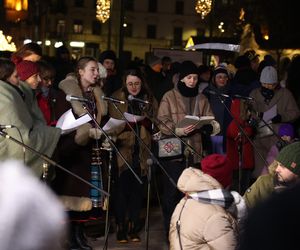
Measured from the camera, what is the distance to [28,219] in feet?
8.50

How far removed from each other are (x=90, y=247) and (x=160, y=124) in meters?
1.48

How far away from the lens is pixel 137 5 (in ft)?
303

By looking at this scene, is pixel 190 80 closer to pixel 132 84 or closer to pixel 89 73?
pixel 132 84

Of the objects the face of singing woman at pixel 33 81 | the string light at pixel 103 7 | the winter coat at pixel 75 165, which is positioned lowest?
the winter coat at pixel 75 165

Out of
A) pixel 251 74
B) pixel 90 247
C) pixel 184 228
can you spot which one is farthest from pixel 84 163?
pixel 251 74

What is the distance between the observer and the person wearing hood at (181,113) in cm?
778

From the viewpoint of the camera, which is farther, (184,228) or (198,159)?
(198,159)

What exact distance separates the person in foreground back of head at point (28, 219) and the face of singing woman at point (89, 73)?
4.08 meters


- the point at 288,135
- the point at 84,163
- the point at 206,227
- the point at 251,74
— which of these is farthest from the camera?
the point at 251,74

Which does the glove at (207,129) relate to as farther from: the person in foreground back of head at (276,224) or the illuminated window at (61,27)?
the illuminated window at (61,27)

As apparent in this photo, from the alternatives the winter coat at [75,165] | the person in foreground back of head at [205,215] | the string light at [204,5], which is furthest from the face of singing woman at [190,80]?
the string light at [204,5]

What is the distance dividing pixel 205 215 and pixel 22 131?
236cm

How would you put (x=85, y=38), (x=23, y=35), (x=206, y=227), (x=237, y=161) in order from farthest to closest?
(x=85, y=38), (x=23, y=35), (x=237, y=161), (x=206, y=227)

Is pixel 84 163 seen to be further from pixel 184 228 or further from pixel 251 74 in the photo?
pixel 251 74
